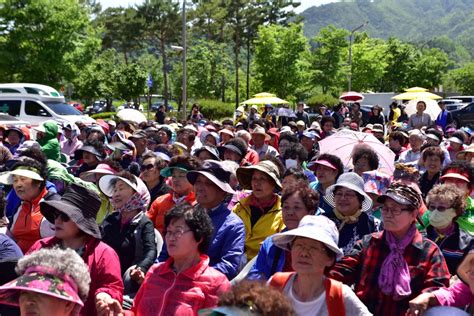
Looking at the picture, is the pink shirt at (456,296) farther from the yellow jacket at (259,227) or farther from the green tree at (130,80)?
the green tree at (130,80)

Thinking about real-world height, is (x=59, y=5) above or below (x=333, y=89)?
above

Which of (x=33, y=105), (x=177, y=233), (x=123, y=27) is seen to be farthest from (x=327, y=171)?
(x=123, y=27)

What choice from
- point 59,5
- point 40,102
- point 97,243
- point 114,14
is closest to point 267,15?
point 114,14

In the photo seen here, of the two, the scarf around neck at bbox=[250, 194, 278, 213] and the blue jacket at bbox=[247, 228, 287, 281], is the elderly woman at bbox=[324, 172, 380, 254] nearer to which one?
the scarf around neck at bbox=[250, 194, 278, 213]

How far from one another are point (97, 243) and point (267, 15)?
5436cm

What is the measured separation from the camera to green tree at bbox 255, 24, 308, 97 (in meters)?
44.4

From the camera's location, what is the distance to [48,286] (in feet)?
9.08

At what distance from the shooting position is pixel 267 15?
56.4 metres

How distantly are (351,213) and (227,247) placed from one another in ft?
3.59

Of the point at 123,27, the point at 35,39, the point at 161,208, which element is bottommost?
the point at 161,208

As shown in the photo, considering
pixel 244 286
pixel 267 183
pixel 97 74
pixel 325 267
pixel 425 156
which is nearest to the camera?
pixel 244 286

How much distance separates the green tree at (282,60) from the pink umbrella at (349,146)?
35474 mm

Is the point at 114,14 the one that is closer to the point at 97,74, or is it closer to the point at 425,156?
the point at 97,74

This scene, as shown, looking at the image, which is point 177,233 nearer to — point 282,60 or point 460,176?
point 460,176
